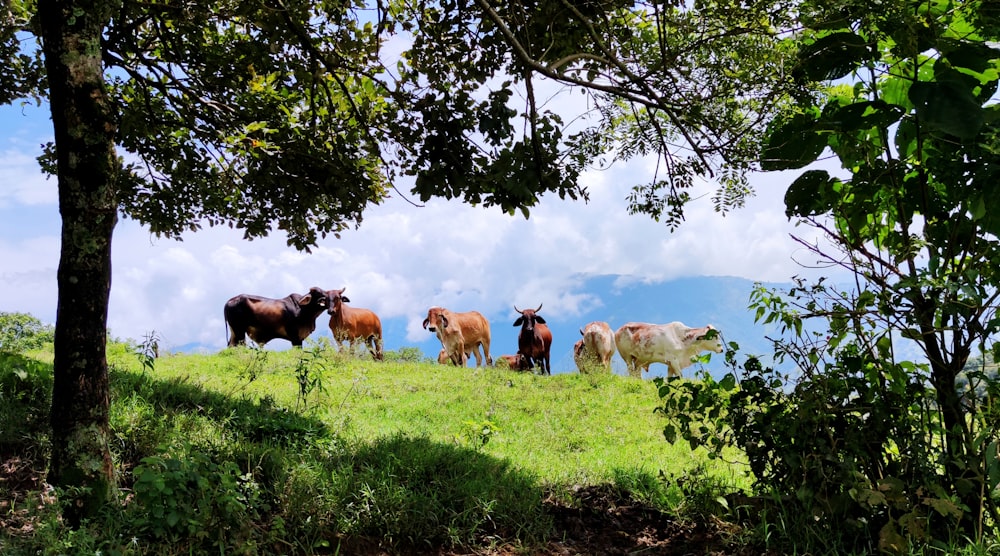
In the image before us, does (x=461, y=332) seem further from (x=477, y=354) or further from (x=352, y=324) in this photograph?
(x=352, y=324)

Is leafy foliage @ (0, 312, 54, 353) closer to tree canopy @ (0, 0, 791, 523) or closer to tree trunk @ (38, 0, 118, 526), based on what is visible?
tree canopy @ (0, 0, 791, 523)

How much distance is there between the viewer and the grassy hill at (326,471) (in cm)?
404

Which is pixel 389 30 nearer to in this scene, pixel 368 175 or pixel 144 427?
pixel 368 175

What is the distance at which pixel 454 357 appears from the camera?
16609mm

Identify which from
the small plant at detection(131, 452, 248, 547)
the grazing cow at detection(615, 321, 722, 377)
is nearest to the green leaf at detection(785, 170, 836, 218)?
the small plant at detection(131, 452, 248, 547)

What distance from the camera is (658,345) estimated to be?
14.9 meters

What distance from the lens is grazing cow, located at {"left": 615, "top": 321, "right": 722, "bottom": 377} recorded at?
14758 millimetres

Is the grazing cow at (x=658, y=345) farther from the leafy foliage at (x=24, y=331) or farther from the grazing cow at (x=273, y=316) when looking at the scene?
the leafy foliage at (x=24, y=331)

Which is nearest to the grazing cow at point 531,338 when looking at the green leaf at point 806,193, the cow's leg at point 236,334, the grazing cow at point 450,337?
the grazing cow at point 450,337

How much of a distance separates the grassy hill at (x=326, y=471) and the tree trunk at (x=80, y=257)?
0.31m

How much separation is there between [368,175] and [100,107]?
3722 mm

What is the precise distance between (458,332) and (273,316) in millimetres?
4463

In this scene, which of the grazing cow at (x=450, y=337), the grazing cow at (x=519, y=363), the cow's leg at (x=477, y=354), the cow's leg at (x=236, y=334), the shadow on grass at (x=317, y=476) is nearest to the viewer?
the shadow on grass at (x=317, y=476)

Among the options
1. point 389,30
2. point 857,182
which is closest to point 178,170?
point 389,30
